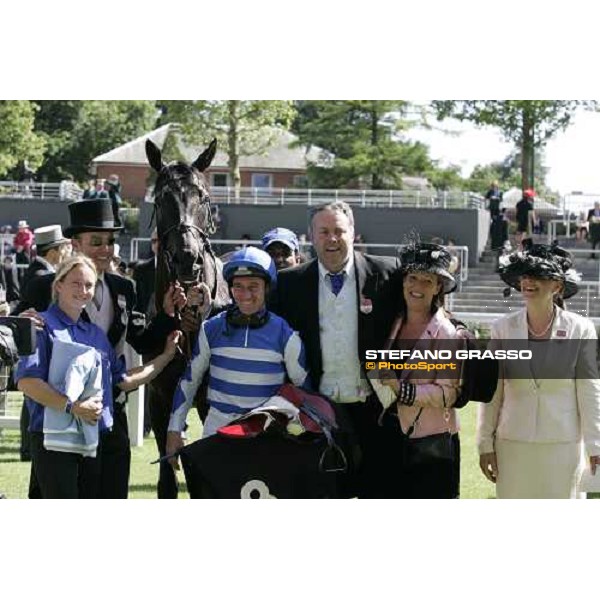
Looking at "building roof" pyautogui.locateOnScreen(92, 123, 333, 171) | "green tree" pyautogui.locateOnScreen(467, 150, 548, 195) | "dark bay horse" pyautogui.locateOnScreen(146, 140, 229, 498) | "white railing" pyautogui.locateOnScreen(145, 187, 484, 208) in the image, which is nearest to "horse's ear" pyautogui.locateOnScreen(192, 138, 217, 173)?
"dark bay horse" pyautogui.locateOnScreen(146, 140, 229, 498)

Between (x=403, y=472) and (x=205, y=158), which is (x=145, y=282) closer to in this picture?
(x=205, y=158)

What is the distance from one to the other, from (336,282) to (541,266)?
41.8 inches

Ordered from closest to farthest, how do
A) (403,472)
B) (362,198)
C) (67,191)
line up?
(403,472) < (67,191) < (362,198)

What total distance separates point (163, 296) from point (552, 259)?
7.24 feet

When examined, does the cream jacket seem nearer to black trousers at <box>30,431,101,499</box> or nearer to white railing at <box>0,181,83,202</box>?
black trousers at <box>30,431,101,499</box>

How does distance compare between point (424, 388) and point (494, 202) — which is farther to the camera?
point (494, 202)

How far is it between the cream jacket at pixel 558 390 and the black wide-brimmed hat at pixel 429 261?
36cm

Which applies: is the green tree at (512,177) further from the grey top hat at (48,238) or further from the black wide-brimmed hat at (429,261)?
the black wide-brimmed hat at (429,261)

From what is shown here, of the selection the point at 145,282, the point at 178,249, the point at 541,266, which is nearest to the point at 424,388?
the point at 541,266

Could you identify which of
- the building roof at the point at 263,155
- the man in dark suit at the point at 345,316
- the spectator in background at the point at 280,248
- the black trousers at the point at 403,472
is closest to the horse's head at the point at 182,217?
the man in dark suit at the point at 345,316

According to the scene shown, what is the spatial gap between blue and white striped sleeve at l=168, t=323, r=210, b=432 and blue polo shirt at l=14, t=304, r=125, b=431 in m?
0.38

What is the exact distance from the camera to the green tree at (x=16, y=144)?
13641 mm

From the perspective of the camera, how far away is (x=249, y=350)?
5.73 m

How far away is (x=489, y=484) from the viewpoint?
873 centimetres
